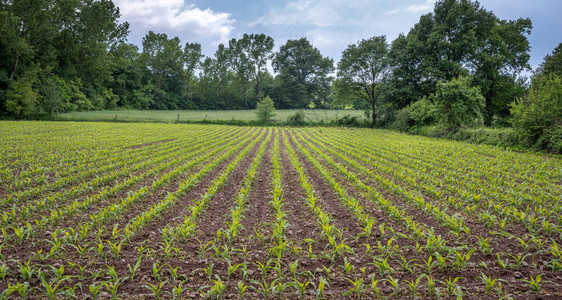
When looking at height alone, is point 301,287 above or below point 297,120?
below

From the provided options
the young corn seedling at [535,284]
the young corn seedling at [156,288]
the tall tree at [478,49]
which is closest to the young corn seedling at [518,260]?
the young corn seedling at [535,284]

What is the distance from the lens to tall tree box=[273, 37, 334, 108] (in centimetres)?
8006

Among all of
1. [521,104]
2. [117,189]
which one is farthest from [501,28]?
[117,189]

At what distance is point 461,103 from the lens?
2672 cm

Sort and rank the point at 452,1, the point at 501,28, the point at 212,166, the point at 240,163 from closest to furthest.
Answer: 1. the point at 212,166
2. the point at 240,163
3. the point at 501,28
4. the point at 452,1

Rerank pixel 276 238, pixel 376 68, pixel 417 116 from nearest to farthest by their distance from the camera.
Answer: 1. pixel 276 238
2. pixel 417 116
3. pixel 376 68

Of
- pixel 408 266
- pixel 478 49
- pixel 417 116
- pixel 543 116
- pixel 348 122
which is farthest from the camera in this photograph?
pixel 348 122

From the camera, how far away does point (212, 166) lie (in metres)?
12.5

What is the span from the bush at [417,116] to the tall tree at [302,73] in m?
43.7

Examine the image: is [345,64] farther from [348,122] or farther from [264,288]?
[264,288]

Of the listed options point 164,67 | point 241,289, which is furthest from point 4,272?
point 164,67

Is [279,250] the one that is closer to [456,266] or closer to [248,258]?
[248,258]

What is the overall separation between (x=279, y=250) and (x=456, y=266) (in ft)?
9.64

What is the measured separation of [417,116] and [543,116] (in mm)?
16949
